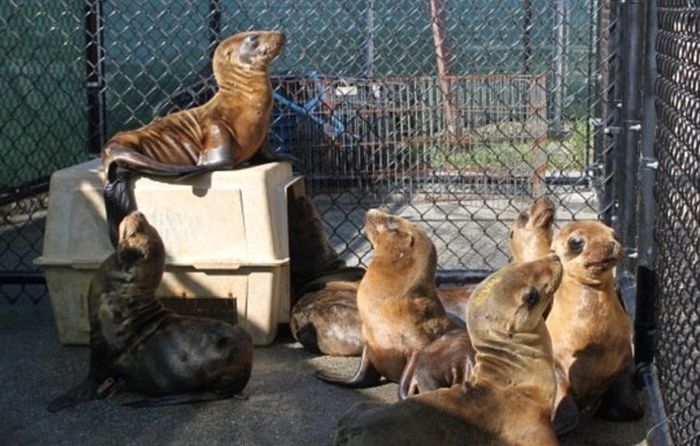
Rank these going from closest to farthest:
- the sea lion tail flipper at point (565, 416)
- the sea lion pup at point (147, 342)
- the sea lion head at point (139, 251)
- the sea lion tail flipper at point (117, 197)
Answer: the sea lion tail flipper at point (565, 416), the sea lion pup at point (147, 342), the sea lion head at point (139, 251), the sea lion tail flipper at point (117, 197)

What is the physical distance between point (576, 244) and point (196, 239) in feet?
5.35

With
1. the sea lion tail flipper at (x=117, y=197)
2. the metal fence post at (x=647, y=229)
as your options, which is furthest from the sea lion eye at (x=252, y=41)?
the metal fence post at (x=647, y=229)

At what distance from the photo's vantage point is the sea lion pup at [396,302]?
13.4 feet

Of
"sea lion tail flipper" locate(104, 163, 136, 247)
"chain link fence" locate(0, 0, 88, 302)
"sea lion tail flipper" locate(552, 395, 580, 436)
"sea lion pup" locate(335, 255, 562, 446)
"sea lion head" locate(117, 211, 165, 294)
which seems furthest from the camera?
"chain link fence" locate(0, 0, 88, 302)

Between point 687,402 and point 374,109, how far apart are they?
5572 millimetres

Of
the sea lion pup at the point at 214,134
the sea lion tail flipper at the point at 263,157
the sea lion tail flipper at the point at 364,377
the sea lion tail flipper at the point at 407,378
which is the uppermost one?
the sea lion pup at the point at 214,134

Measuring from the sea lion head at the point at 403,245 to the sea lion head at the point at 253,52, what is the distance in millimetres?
1160

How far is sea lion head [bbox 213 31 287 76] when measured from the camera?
498 centimetres

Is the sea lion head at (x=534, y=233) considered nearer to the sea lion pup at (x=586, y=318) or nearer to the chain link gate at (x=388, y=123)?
the sea lion pup at (x=586, y=318)

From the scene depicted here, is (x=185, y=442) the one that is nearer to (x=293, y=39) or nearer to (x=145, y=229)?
(x=145, y=229)

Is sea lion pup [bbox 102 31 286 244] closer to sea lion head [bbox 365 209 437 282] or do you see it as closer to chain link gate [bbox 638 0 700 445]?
sea lion head [bbox 365 209 437 282]

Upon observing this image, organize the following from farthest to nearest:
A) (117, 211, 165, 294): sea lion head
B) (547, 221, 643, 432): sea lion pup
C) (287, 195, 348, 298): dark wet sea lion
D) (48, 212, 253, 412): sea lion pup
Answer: (287, 195, 348, 298): dark wet sea lion
(117, 211, 165, 294): sea lion head
(48, 212, 253, 412): sea lion pup
(547, 221, 643, 432): sea lion pup

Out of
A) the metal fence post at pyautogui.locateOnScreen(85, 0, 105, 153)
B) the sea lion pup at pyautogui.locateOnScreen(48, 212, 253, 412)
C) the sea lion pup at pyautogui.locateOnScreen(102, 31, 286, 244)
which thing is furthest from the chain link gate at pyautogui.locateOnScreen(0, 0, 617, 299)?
the sea lion pup at pyautogui.locateOnScreen(48, 212, 253, 412)

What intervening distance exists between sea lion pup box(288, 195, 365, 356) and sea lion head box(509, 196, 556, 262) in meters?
0.76
